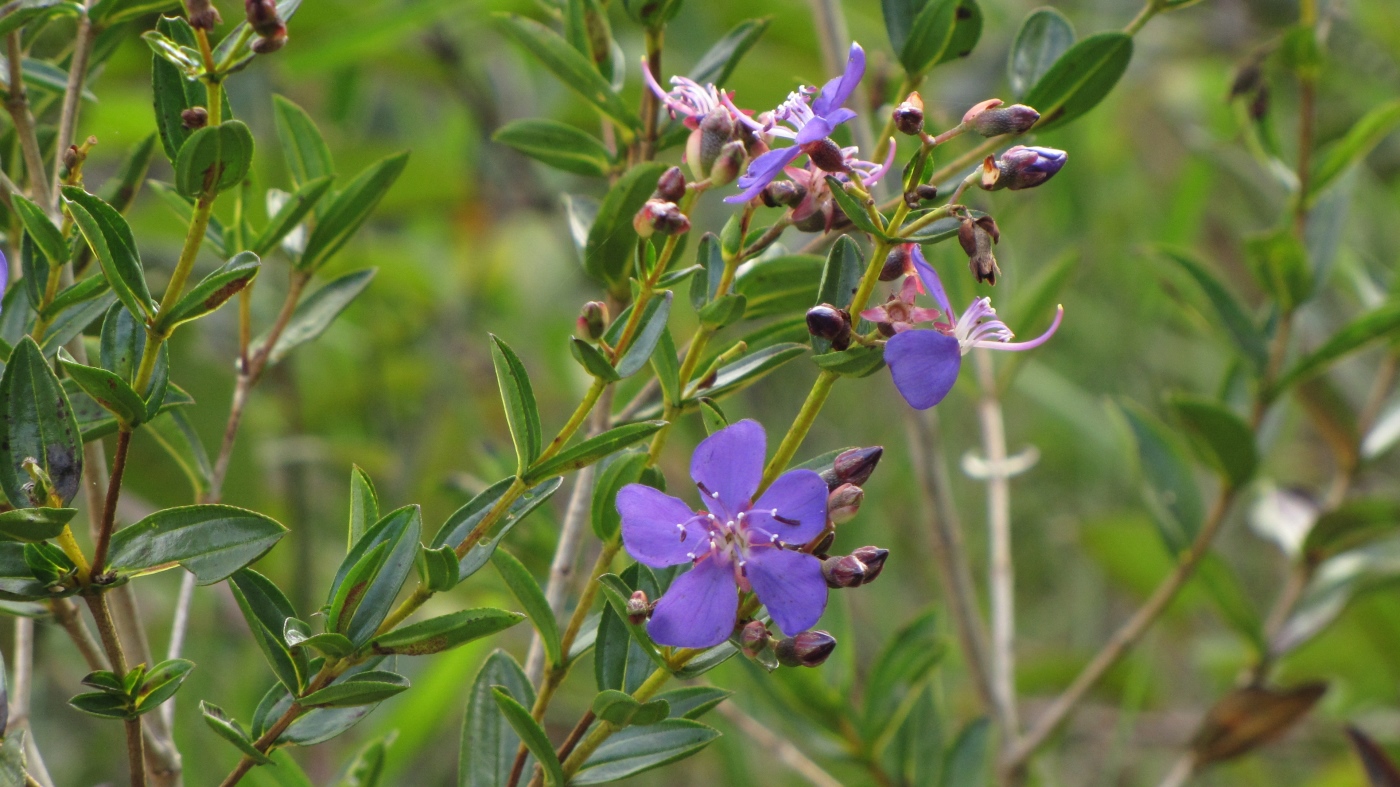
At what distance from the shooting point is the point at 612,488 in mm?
629

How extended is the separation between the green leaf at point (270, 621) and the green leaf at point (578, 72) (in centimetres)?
34

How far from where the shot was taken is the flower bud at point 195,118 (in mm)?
562

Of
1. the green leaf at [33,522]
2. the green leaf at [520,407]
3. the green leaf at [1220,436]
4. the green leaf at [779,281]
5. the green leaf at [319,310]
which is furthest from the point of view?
the green leaf at [1220,436]

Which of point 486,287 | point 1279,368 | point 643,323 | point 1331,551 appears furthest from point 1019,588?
point 643,323

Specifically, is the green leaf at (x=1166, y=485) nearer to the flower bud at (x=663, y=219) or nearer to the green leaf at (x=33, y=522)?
the flower bud at (x=663, y=219)

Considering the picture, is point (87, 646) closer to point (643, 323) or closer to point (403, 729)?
point (643, 323)

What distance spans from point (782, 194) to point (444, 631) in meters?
0.25

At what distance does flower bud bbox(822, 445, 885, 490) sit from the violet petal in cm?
7

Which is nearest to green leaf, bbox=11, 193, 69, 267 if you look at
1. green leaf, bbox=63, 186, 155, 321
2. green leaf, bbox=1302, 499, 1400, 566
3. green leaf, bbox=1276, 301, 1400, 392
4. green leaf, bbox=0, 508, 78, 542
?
green leaf, bbox=63, 186, 155, 321

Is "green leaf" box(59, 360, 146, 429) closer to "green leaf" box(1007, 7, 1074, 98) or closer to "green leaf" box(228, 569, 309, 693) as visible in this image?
"green leaf" box(228, 569, 309, 693)

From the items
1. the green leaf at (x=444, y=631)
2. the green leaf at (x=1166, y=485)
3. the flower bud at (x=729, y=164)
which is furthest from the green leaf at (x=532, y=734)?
the green leaf at (x=1166, y=485)

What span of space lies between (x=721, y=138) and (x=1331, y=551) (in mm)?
988

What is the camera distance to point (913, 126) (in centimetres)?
56

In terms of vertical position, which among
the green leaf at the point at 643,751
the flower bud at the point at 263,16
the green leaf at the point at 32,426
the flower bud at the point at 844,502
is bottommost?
the green leaf at the point at 643,751
